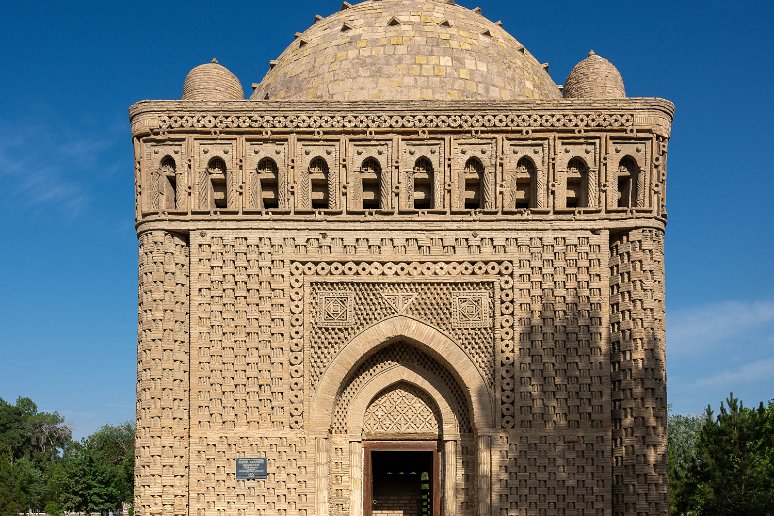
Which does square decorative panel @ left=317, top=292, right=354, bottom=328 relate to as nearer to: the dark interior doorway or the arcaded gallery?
the arcaded gallery

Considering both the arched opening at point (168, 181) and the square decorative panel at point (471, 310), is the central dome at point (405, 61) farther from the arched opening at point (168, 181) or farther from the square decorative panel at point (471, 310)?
the square decorative panel at point (471, 310)

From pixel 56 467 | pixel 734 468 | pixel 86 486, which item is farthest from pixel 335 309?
pixel 56 467

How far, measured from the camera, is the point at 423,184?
14.7m

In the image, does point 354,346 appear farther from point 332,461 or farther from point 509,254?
point 509,254

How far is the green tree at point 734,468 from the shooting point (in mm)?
22672

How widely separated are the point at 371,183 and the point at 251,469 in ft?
16.1

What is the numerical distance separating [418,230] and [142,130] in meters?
4.71

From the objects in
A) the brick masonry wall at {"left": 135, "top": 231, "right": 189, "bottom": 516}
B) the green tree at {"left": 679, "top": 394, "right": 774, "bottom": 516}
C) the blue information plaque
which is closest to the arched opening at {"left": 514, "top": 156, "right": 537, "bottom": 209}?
the brick masonry wall at {"left": 135, "top": 231, "right": 189, "bottom": 516}

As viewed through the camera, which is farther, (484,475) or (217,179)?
(217,179)

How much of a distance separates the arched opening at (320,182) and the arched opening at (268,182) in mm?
580

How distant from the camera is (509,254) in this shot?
14109 mm

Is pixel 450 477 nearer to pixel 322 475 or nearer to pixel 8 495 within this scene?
pixel 322 475

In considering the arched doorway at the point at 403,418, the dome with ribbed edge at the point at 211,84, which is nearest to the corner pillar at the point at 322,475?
the arched doorway at the point at 403,418

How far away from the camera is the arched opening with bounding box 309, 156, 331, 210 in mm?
14445
